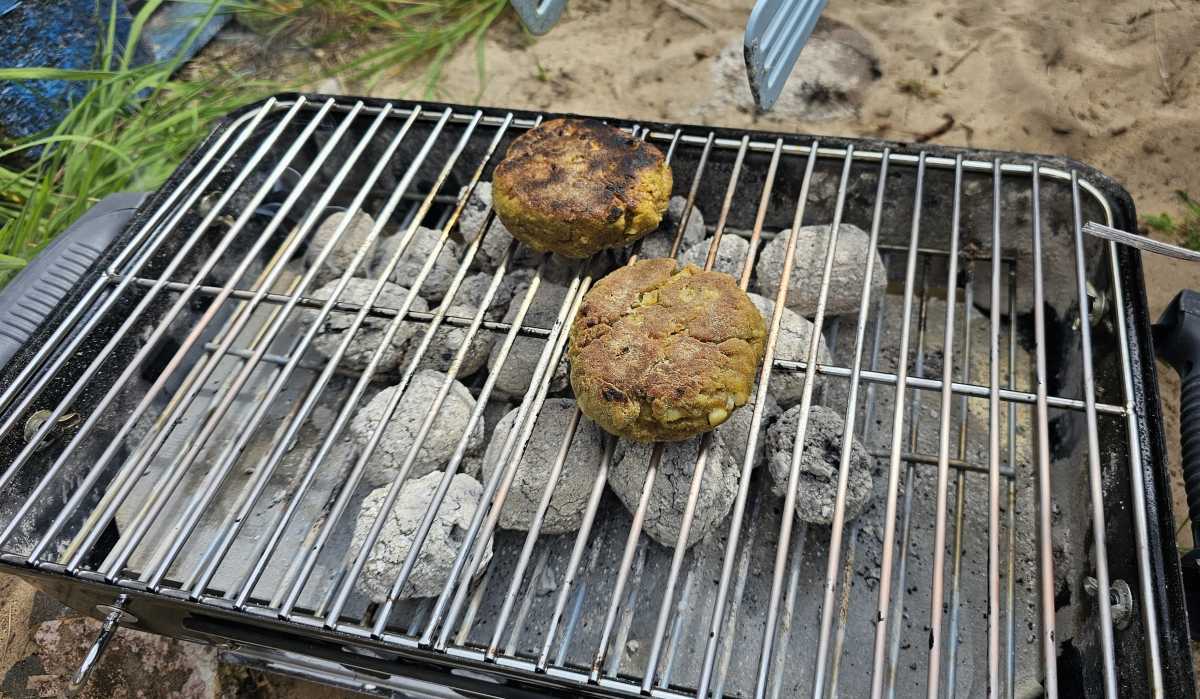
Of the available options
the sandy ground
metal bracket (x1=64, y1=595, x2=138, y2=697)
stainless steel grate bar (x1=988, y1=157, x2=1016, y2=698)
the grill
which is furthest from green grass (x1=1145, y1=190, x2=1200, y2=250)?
metal bracket (x1=64, y1=595, x2=138, y2=697)

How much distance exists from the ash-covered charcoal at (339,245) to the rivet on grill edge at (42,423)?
73 centimetres

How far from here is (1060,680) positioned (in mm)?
1451

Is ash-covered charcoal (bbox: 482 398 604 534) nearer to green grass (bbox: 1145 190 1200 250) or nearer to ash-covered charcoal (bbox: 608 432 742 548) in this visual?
ash-covered charcoal (bbox: 608 432 742 548)

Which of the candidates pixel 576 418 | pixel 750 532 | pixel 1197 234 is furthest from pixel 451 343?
pixel 1197 234

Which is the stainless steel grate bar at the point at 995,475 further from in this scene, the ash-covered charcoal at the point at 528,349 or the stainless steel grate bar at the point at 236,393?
the stainless steel grate bar at the point at 236,393

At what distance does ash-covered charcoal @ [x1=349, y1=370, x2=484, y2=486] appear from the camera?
1.69m

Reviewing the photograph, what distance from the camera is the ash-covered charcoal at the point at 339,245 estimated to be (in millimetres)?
2162

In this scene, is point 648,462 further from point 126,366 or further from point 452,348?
point 126,366

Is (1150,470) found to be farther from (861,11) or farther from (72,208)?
(72,208)

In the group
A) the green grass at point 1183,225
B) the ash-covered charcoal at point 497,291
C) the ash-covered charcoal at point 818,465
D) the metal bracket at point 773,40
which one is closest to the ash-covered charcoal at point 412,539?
the ash-covered charcoal at point 497,291

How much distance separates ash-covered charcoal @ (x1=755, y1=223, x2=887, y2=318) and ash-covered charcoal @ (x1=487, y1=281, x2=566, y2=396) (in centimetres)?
56

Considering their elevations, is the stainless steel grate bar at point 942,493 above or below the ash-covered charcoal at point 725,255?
below

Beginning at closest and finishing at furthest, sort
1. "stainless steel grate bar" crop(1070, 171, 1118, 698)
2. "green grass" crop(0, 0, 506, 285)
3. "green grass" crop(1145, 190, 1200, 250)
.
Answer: "stainless steel grate bar" crop(1070, 171, 1118, 698) < "green grass" crop(1145, 190, 1200, 250) < "green grass" crop(0, 0, 506, 285)

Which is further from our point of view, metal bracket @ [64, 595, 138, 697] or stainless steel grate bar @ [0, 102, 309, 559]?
stainless steel grate bar @ [0, 102, 309, 559]
